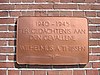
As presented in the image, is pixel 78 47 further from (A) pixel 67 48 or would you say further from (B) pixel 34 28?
(B) pixel 34 28

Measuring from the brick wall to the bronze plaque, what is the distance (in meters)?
0.09

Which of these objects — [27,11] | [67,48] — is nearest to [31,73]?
[67,48]

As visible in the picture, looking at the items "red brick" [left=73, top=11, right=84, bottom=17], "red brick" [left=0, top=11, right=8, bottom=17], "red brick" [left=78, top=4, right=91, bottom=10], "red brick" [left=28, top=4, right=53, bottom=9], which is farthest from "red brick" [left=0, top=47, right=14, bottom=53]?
"red brick" [left=78, top=4, right=91, bottom=10]

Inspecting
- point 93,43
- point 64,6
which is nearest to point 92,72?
point 93,43

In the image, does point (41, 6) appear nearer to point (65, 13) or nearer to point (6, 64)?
point (65, 13)

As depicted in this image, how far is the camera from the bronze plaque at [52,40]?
3117 mm

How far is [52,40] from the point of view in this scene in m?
3.14

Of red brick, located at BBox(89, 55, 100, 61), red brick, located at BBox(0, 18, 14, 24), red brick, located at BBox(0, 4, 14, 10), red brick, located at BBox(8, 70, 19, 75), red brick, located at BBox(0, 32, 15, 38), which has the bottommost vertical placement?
red brick, located at BBox(8, 70, 19, 75)

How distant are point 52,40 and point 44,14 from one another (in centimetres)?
36

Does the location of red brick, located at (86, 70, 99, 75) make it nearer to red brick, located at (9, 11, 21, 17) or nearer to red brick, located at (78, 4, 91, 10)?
red brick, located at (78, 4, 91, 10)

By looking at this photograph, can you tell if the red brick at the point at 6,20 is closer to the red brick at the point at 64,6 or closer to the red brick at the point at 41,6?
the red brick at the point at 41,6

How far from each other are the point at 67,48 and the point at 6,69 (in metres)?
0.83

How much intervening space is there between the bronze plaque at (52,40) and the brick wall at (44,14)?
0.09 m

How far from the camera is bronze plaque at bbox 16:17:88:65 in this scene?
312 cm
